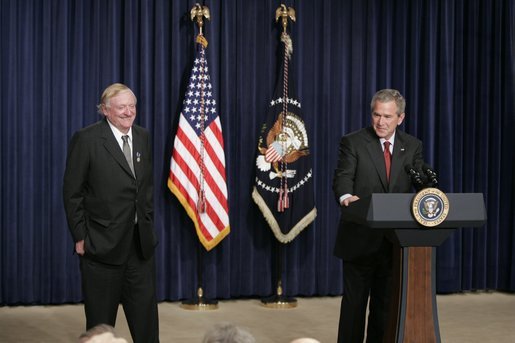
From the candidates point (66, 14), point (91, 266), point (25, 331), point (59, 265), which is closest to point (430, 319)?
point (91, 266)

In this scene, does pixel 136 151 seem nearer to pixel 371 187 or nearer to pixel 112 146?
pixel 112 146

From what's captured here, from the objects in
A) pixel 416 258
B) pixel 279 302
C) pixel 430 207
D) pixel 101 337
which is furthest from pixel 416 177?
pixel 279 302

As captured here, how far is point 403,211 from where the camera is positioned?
3.78m

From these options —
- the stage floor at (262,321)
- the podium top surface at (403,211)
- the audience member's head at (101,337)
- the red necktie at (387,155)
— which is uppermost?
the red necktie at (387,155)

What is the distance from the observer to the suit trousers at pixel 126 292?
430cm

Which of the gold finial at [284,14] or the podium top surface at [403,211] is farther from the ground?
the gold finial at [284,14]

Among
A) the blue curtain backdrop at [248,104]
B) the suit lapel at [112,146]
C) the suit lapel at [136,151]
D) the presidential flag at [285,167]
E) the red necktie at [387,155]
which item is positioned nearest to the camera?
the suit lapel at [112,146]

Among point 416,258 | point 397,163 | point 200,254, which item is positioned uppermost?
point 397,163

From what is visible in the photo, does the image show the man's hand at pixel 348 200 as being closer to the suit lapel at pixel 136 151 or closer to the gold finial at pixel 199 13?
the suit lapel at pixel 136 151

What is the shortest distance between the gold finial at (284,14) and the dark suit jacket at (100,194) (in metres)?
3.13

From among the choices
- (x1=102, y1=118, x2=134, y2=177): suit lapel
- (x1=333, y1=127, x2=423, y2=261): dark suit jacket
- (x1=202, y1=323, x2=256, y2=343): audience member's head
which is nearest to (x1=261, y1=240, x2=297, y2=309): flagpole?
(x1=333, y1=127, x2=423, y2=261): dark suit jacket

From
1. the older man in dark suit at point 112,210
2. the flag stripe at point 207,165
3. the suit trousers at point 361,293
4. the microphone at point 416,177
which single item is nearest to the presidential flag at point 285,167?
the flag stripe at point 207,165

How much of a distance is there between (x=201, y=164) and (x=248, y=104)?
0.77 m

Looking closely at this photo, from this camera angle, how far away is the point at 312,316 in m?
Result: 6.58
